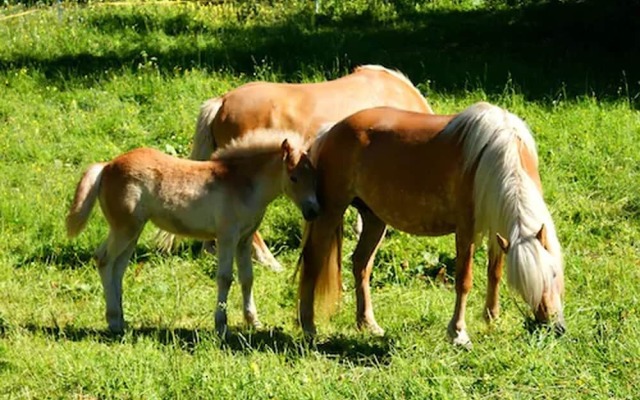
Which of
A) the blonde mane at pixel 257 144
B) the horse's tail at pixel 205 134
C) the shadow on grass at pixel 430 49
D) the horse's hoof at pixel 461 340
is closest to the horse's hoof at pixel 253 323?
the blonde mane at pixel 257 144

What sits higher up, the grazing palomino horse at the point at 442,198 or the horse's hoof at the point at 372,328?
the grazing palomino horse at the point at 442,198

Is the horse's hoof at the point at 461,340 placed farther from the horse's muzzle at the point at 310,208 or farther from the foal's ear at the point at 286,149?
the foal's ear at the point at 286,149

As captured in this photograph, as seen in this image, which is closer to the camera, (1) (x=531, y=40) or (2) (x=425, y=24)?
(1) (x=531, y=40)

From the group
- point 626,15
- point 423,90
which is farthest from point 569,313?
Result: point 626,15

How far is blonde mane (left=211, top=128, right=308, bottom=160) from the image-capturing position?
645 cm

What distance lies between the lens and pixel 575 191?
9.25 metres

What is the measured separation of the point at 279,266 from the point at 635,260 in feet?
9.51

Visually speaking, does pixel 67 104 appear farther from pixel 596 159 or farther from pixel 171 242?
pixel 596 159

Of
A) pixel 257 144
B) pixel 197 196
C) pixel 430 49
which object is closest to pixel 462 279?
pixel 257 144

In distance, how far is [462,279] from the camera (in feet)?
19.5

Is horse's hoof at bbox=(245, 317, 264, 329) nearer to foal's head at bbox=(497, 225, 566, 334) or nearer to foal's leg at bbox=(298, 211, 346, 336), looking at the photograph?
foal's leg at bbox=(298, 211, 346, 336)

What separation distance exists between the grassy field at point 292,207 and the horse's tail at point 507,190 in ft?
1.11

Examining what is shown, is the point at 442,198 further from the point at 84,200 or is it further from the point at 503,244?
the point at 84,200

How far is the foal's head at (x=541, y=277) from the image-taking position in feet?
16.8
